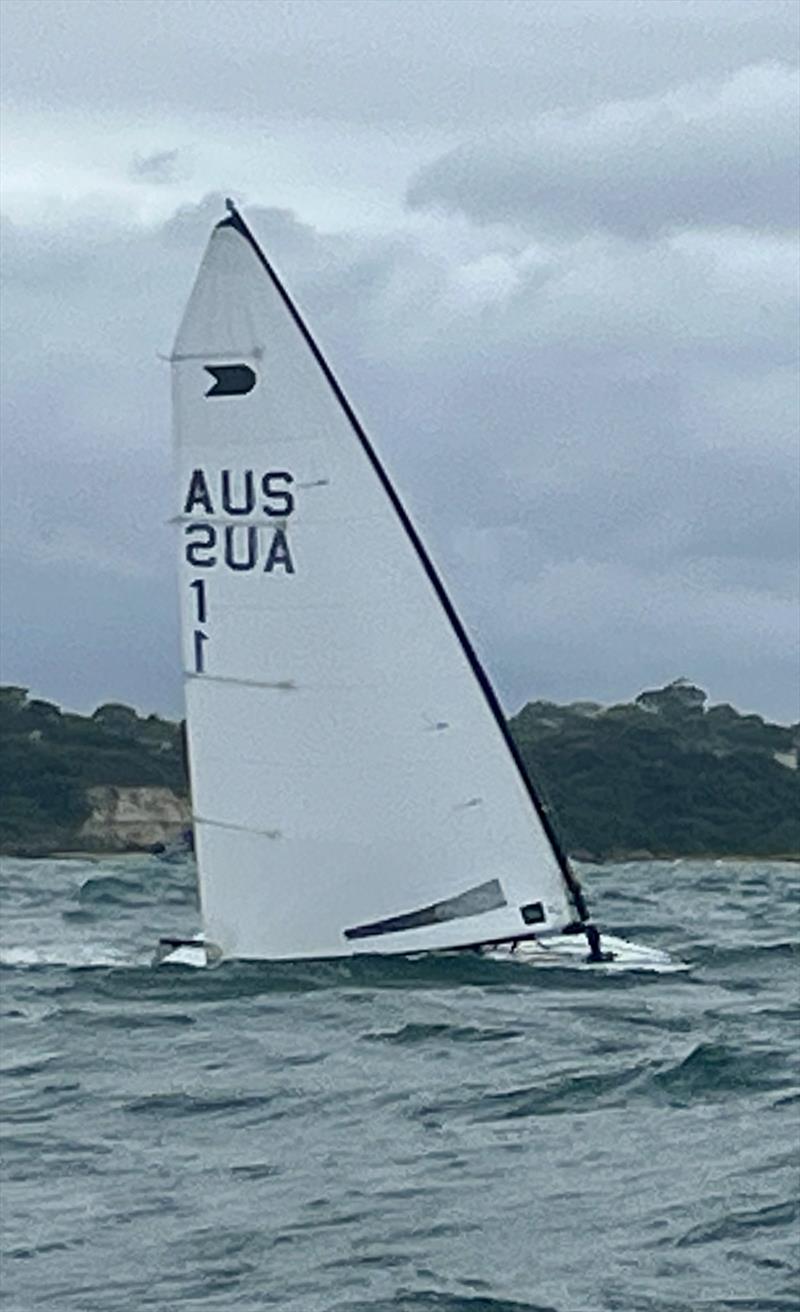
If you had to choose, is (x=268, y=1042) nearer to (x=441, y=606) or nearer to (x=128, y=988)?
(x=128, y=988)

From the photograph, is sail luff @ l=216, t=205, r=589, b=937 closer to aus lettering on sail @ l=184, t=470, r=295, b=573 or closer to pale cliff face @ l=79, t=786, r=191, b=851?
aus lettering on sail @ l=184, t=470, r=295, b=573

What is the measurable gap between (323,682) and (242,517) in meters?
1.84

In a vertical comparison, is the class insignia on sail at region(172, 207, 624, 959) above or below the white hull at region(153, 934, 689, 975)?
above

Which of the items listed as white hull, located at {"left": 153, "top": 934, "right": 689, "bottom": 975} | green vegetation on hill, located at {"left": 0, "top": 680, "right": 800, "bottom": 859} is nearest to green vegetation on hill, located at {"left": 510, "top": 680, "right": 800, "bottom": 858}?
green vegetation on hill, located at {"left": 0, "top": 680, "right": 800, "bottom": 859}

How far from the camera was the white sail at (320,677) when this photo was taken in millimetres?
28609

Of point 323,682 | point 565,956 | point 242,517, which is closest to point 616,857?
point 565,956

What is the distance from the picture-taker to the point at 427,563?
28953mm

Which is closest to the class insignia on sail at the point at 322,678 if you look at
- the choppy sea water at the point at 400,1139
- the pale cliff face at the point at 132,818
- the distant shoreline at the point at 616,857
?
the choppy sea water at the point at 400,1139

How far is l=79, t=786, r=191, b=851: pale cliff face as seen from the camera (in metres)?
104

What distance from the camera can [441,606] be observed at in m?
28.9

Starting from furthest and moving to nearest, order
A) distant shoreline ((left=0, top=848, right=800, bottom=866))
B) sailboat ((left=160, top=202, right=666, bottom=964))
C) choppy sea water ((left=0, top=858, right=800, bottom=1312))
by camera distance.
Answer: distant shoreline ((left=0, top=848, right=800, bottom=866)), sailboat ((left=160, top=202, right=666, bottom=964)), choppy sea water ((left=0, top=858, right=800, bottom=1312))

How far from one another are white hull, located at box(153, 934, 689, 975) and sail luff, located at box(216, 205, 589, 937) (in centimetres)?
44

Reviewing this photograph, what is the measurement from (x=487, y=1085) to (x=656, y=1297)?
6627 millimetres

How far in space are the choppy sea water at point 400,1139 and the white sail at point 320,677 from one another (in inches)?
38.4
